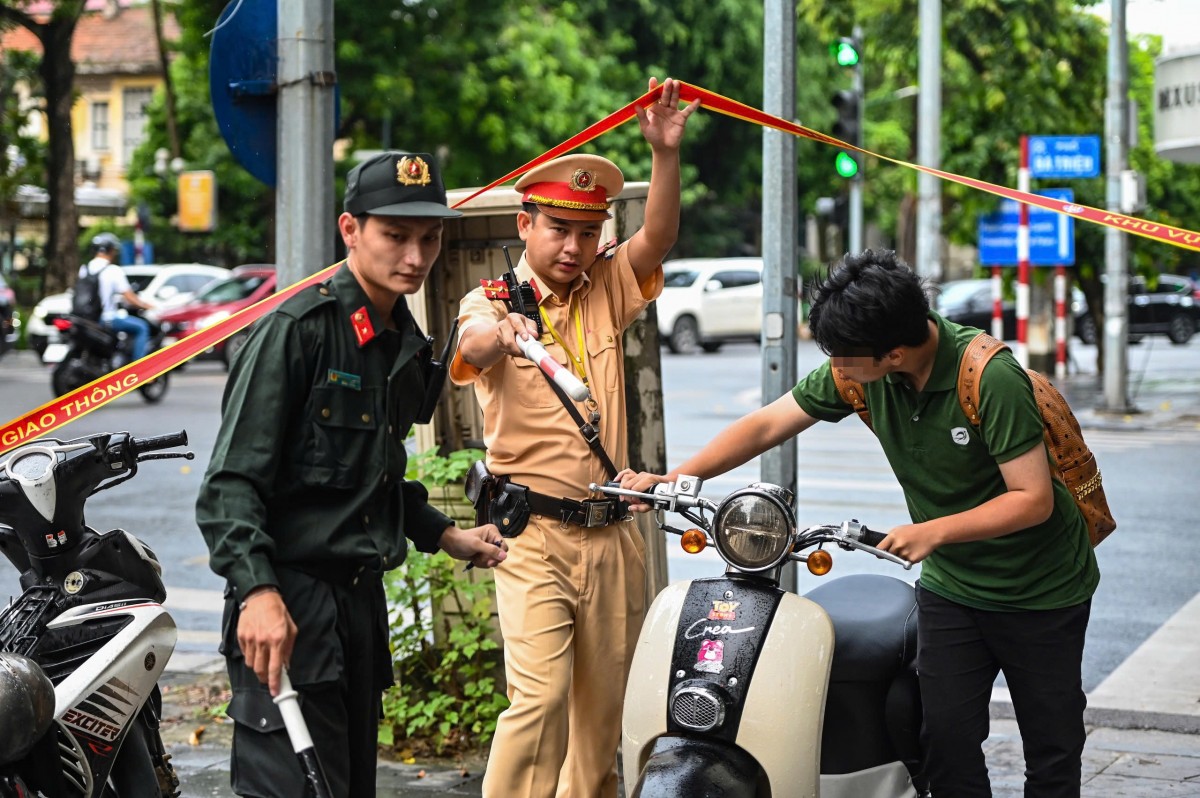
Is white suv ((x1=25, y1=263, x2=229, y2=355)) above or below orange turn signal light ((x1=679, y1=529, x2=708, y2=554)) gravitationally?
above

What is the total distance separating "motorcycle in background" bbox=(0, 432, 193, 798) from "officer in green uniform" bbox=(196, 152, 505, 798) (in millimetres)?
749

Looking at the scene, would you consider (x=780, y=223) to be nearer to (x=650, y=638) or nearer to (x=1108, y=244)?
(x=650, y=638)

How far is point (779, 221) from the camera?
5.46 m

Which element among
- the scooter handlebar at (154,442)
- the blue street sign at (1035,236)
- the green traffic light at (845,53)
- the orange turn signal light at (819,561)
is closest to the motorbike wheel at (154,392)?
the green traffic light at (845,53)

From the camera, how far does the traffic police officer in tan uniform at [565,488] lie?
12.6ft

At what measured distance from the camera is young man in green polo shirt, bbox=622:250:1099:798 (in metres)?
3.36

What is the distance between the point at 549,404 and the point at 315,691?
1.10 m

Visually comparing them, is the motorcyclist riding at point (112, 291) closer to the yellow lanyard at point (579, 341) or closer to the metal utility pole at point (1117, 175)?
the metal utility pole at point (1117, 175)

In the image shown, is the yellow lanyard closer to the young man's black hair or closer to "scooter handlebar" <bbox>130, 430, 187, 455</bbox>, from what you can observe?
the young man's black hair

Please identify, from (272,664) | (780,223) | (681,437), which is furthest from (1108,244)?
(272,664)

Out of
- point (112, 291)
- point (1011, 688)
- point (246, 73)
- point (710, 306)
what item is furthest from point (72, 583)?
point (710, 306)

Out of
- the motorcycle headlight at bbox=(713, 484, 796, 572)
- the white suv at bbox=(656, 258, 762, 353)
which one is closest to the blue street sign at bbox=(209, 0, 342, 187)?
the motorcycle headlight at bbox=(713, 484, 796, 572)

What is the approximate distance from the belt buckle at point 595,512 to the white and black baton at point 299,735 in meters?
1.13

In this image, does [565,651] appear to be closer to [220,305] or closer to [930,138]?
[930,138]
